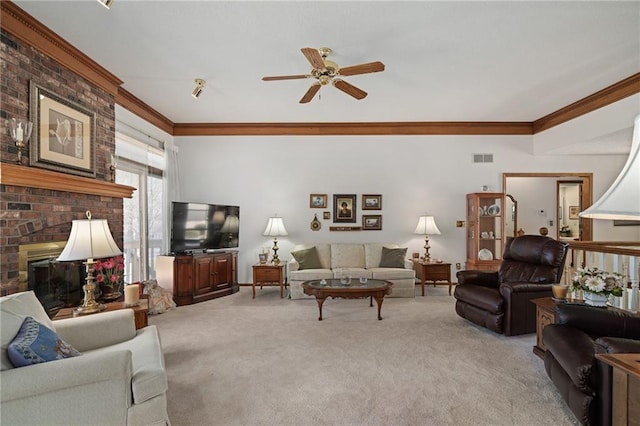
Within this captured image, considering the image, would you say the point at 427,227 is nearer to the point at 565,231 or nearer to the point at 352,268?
the point at 352,268

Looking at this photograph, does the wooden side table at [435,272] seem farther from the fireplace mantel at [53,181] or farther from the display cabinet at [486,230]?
the fireplace mantel at [53,181]

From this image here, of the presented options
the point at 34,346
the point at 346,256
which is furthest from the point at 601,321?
the point at 346,256

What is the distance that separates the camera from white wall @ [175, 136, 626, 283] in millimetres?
6332

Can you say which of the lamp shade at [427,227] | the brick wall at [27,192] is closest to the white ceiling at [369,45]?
the brick wall at [27,192]

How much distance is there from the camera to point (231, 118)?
5.94 m

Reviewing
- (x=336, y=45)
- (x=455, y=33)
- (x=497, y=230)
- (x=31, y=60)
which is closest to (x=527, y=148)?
(x=497, y=230)

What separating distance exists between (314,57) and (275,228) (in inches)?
137

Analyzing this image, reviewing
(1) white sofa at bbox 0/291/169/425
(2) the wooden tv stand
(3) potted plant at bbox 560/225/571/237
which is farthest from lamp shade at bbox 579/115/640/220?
(3) potted plant at bbox 560/225/571/237

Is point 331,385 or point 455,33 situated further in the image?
point 455,33

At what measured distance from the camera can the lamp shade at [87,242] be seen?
245cm

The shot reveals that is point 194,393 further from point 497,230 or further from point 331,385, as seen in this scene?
point 497,230

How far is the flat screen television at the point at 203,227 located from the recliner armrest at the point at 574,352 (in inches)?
186

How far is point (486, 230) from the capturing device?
239 inches

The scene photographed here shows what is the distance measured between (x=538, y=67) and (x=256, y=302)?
4.83 m
